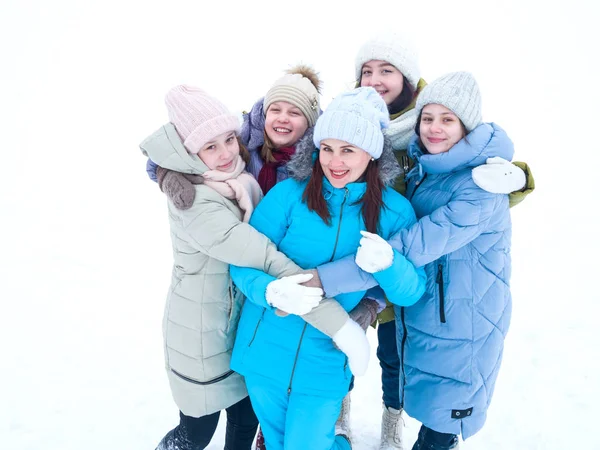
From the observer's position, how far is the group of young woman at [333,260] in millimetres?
1822

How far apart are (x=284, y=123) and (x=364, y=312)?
1034mm

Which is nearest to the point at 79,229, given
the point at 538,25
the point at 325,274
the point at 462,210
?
the point at 325,274

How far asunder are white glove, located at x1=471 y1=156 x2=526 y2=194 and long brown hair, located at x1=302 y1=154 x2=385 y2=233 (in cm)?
41

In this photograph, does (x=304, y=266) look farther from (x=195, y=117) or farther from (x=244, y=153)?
(x=195, y=117)

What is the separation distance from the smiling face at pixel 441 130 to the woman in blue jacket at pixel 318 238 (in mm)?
206

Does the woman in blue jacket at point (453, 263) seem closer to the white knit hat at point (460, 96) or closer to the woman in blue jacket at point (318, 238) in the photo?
the white knit hat at point (460, 96)

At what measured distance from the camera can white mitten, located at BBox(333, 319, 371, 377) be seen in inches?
72.2

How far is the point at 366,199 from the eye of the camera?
1.88m

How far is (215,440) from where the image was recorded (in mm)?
2920

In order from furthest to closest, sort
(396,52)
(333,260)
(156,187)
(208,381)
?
(156,187) → (396,52) → (208,381) → (333,260)

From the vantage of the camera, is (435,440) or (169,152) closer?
(169,152)

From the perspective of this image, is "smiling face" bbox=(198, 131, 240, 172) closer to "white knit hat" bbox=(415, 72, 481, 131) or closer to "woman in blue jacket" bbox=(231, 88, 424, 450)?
"woman in blue jacket" bbox=(231, 88, 424, 450)

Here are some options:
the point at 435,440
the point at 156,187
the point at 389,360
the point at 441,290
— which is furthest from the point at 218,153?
the point at 156,187

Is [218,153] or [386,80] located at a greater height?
[386,80]
